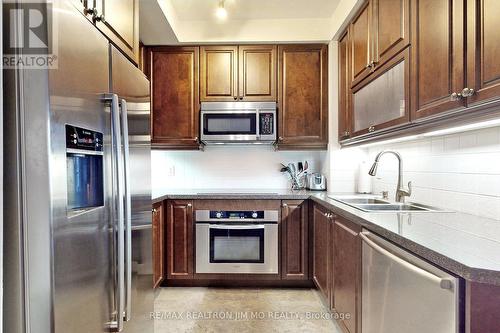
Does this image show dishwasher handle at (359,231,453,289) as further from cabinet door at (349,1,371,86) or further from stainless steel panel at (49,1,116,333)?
cabinet door at (349,1,371,86)

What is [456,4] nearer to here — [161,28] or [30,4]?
[30,4]

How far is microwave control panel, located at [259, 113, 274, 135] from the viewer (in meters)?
2.90

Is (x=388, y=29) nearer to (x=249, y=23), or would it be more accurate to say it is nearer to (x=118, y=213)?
(x=249, y=23)

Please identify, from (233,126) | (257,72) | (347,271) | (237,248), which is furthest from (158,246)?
(257,72)

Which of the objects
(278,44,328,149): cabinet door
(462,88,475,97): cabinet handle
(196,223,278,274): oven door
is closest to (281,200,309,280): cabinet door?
(196,223,278,274): oven door

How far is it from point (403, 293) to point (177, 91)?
2543mm

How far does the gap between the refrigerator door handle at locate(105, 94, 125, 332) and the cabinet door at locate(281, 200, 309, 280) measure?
5.54 feet

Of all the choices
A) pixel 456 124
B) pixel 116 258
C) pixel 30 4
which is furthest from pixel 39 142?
pixel 456 124

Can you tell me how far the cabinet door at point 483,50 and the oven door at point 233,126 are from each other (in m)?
1.90

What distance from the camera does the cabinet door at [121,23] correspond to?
1292mm

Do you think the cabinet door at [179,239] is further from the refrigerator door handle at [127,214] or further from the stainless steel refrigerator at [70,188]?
the refrigerator door handle at [127,214]

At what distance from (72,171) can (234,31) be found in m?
2.38

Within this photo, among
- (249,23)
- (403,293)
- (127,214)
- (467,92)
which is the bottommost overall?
(403,293)

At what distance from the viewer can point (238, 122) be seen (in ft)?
9.49
